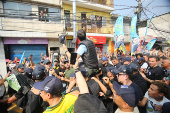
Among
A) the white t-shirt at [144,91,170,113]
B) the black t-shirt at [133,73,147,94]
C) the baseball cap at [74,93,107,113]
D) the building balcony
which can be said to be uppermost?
the building balcony

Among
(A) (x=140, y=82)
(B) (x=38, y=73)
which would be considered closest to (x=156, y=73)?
(A) (x=140, y=82)

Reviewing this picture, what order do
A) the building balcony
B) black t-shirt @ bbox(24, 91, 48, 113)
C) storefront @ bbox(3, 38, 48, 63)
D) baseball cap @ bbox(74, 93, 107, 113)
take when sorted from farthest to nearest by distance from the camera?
1. the building balcony
2. storefront @ bbox(3, 38, 48, 63)
3. black t-shirt @ bbox(24, 91, 48, 113)
4. baseball cap @ bbox(74, 93, 107, 113)

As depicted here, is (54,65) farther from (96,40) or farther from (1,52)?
(96,40)

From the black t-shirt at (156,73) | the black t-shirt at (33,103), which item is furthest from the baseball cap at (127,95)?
the black t-shirt at (156,73)

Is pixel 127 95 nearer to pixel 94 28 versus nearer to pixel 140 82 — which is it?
pixel 140 82

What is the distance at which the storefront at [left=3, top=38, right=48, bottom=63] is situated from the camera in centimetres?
1008

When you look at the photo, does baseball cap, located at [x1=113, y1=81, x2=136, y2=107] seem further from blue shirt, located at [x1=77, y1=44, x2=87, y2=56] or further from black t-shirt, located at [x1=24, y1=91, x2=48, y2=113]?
black t-shirt, located at [x1=24, y1=91, x2=48, y2=113]

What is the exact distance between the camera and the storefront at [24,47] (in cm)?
1008

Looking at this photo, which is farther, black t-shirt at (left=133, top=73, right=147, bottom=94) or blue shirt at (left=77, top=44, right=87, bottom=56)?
black t-shirt at (left=133, top=73, right=147, bottom=94)

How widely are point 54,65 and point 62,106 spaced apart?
402 centimetres

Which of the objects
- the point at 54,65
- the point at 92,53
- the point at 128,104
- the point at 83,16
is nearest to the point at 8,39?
the point at 54,65

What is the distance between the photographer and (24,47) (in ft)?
35.6

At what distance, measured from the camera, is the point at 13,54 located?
10.5 metres

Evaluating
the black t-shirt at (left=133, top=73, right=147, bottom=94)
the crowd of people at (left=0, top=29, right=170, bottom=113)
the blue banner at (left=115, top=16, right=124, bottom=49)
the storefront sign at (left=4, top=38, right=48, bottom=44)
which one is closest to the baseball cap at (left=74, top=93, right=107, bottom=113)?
the crowd of people at (left=0, top=29, right=170, bottom=113)
